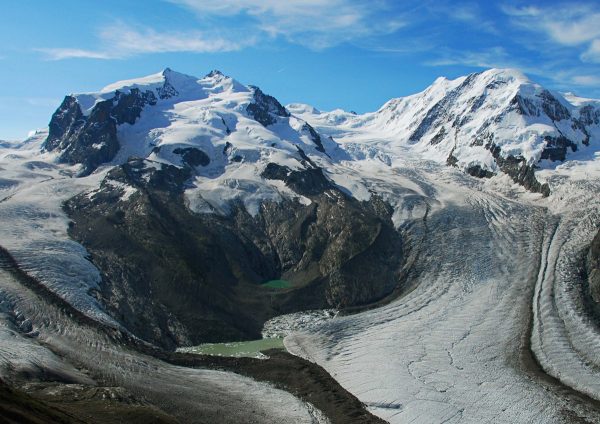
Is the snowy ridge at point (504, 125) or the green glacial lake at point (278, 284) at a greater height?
the snowy ridge at point (504, 125)

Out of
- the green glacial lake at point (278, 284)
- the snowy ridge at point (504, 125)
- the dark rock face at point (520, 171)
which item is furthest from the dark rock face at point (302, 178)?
the snowy ridge at point (504, 125)

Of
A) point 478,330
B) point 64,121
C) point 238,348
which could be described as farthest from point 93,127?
point 478,330

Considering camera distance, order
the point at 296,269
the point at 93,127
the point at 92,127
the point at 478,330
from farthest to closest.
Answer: the point at 92,127 → the point at 93,127 → the point at 296,269 → the point at 478,330

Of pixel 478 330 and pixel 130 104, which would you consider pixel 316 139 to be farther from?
pixel 478 330

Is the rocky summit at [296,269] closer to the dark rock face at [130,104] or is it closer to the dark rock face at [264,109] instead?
the dark rock face at [130,104]

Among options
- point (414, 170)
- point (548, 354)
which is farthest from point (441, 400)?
A: point (414, 170)
